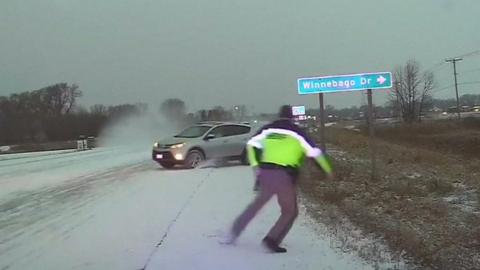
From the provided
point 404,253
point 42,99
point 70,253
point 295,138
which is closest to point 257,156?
point 295,138

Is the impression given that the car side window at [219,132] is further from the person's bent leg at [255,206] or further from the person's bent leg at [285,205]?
the person's bent leg at [285,205]

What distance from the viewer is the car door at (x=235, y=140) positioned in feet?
66.9

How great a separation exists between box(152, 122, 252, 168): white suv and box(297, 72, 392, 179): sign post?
5.88m

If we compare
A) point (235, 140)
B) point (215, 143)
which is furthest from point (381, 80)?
point (235, 140)

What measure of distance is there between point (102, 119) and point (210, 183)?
64911mm

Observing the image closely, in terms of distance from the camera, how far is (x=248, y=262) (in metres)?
6.06

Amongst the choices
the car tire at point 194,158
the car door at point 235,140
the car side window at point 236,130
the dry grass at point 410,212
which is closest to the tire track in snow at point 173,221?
the dry grass at point 410,212

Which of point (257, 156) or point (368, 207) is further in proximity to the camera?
point (368, 207)

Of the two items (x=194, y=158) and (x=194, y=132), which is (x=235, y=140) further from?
(x=194, y=158)

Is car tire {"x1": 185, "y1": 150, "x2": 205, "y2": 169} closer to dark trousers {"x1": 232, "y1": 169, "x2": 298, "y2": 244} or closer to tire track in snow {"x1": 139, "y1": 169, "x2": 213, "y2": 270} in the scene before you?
tire track in snow {"x1": 139, "y1": 169, "x2": 213, "y2": 270}

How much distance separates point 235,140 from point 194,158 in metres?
1.90

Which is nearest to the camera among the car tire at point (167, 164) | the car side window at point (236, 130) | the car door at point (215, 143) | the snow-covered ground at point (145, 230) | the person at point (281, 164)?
the snow-covered ground at point (145, 230)

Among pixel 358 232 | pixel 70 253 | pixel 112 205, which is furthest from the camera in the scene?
pixel 112 205

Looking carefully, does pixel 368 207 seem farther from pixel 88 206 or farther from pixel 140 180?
pixel 140 180
